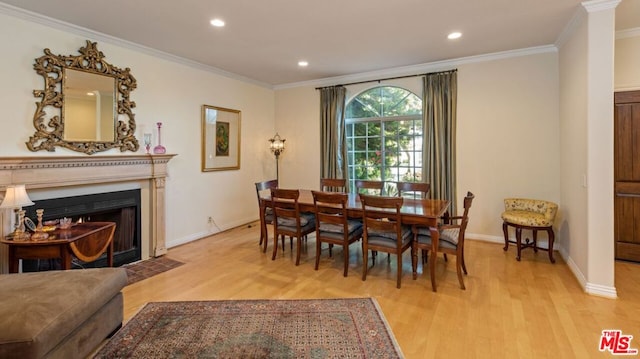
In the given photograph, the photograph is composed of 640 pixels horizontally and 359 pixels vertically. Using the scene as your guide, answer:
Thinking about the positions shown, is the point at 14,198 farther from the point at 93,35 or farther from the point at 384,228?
the point at 384,228

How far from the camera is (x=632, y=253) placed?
3.80 metres

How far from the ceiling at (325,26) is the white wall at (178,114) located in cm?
26

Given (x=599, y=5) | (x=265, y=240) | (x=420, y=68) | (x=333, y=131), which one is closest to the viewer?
(x=599, y=5)

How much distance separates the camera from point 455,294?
2982 mm

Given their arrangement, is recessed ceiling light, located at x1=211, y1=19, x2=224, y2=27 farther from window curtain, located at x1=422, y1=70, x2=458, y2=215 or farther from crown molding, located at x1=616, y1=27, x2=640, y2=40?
crown molding, located at x1=616, y1=27, x2=640, y2=40

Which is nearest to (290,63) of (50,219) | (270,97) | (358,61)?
(358,61)

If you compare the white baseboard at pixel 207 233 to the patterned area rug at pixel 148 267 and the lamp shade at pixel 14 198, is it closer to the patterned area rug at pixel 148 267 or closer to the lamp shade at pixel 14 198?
the patterned area rug at pixel 148 267

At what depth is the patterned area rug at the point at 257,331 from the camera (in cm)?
213

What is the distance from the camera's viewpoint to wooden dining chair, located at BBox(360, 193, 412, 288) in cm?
A: 308

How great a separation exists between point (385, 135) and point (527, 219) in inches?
103

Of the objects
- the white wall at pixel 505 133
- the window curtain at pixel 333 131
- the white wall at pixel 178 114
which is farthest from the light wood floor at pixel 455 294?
the window curtain at pixel 333 131

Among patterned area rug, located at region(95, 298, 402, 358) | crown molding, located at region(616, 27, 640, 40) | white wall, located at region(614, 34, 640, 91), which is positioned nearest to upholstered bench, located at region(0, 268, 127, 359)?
patterned area rug, located at region(95, 298, 402, 358)

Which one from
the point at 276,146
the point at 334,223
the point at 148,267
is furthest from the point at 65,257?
the point at 276,146

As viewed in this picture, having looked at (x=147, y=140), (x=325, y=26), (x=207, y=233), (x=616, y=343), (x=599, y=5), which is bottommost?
(x=616, y=343)
